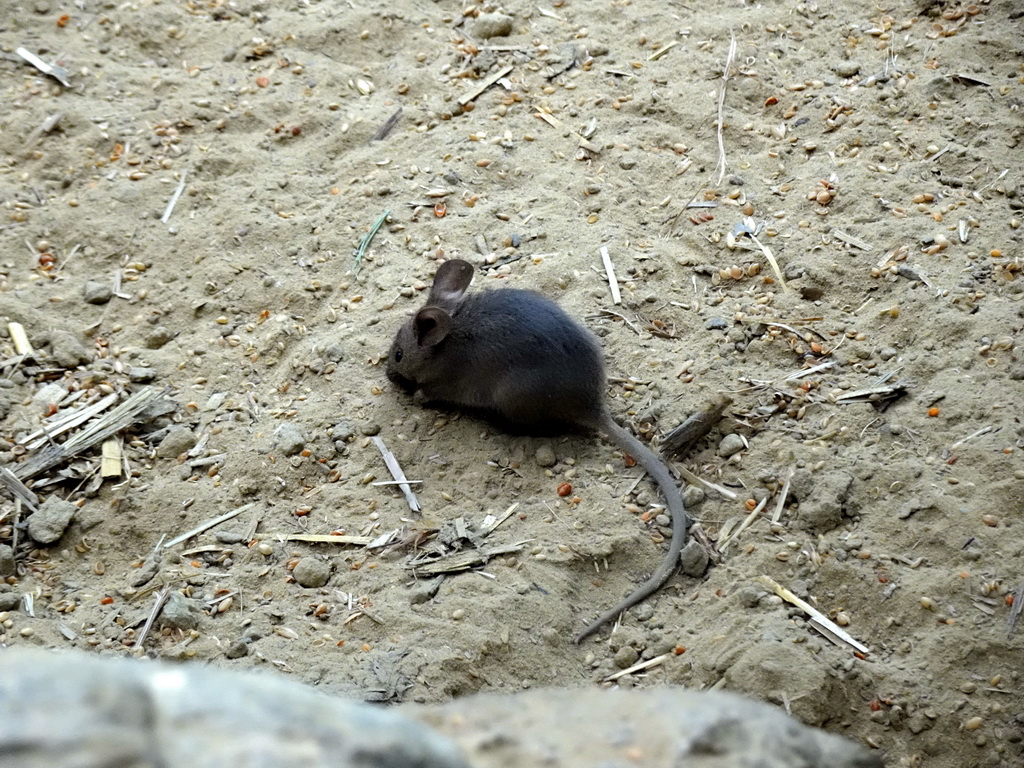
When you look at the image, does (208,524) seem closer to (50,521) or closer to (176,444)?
(176,444)

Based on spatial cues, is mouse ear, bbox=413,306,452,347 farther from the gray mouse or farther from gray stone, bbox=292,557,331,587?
gray stone, bbox=292,557,331,587

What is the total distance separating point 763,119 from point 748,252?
1.06 meters

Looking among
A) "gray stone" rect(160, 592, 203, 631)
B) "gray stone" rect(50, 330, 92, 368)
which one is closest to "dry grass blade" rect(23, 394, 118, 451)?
"gray stone" rect(50, 330, 92, 368)

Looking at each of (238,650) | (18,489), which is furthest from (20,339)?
(238,650)

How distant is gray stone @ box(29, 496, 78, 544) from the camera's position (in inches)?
160

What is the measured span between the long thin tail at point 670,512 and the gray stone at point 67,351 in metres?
2.57

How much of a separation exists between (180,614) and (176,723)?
2.27 meters

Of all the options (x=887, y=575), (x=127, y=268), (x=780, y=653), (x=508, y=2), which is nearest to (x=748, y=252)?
(x=887, y=575)

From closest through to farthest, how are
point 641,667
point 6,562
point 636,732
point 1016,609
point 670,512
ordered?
point 636,732 → point 1016,609 → point 641,667 → point 670,512 → point 6,562

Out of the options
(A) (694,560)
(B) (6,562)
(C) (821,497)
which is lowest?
(B) (6,562)

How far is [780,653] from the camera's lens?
3.25 m

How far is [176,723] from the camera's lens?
1495 mm

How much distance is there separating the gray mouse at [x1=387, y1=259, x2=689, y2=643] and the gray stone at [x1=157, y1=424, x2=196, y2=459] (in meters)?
0.93

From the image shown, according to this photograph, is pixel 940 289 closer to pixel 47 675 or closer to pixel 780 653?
pixel 780 653
